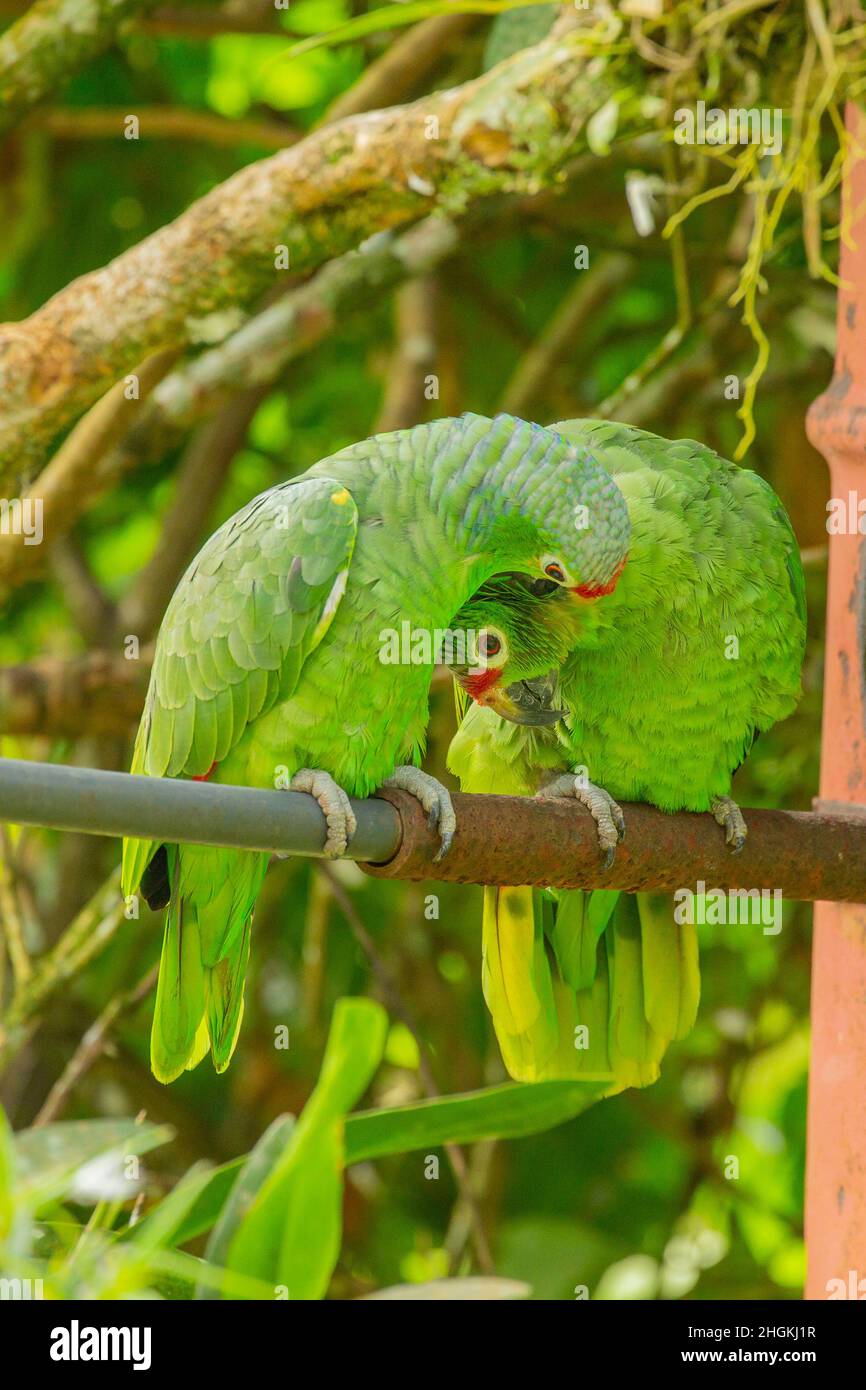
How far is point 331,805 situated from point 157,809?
0.57 meters

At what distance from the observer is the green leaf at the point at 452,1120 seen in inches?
55.0

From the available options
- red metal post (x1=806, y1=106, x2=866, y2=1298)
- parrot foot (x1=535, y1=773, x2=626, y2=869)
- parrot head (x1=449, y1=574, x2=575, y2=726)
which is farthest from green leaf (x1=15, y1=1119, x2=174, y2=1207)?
red metal post (x1=806, y1=106, x2=866, y2=1298)

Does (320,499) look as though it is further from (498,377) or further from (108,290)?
(498,377)

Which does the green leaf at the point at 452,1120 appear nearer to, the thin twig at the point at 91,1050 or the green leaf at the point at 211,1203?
the green leaf at the point at 211,1203

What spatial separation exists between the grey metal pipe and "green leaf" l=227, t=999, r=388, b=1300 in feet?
0.87

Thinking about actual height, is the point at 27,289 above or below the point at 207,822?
above

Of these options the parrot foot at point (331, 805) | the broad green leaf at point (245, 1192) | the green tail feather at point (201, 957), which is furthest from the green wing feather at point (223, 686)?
the broad green leaf at point (245, 1192)

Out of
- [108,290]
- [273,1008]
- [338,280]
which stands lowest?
[273,1008]

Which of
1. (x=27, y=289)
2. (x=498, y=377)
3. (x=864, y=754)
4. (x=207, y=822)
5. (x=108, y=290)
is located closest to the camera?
(x=207, y=822)

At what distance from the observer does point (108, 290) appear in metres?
2.08

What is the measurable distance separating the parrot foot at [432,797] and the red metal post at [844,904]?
54 cm
